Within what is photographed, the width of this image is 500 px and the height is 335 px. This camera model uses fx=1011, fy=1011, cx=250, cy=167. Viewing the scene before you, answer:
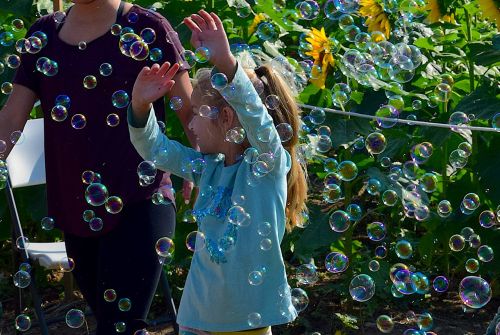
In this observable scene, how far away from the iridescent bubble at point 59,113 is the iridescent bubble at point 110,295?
21.8 inches

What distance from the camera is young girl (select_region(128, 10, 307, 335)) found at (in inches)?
107

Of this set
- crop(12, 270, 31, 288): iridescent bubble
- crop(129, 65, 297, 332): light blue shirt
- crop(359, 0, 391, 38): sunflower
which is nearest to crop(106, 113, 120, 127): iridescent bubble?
crop(129, 65, 297, 332): light blue shirt

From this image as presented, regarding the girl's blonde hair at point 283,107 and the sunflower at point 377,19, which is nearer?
the girl's blonde hair at point 283,107

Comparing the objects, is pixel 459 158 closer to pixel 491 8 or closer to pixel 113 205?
pixel 491 8

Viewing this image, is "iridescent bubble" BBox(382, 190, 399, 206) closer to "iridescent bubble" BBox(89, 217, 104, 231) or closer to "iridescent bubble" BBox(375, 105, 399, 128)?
"iridescent bubble" BBox(375, 105, 399, 128)

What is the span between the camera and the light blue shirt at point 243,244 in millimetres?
2729

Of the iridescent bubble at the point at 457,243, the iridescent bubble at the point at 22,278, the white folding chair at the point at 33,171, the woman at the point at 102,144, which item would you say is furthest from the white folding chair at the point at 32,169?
the iridescent bubble at the point at 457,243

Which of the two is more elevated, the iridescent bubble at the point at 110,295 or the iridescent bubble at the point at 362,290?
the iridescent bubble at the point at 110,295

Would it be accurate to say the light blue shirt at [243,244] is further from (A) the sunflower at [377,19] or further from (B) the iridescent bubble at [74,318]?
(A) the sunflower at [377,19]

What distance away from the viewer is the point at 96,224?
3.16 m

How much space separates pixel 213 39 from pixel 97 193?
2.31 ft

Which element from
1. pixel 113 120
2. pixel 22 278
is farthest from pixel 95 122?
pixel 22 278

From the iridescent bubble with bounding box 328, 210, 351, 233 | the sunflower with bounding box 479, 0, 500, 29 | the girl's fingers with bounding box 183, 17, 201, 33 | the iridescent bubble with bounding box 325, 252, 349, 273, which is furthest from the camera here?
the sunflower with bounding box 479, 0, 500, 29

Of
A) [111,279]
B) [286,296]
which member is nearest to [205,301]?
[286,296]
